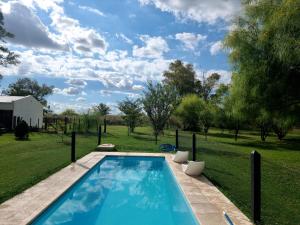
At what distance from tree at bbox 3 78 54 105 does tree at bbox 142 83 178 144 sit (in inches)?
1444

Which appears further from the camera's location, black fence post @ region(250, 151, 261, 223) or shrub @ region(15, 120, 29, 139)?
shrub @ region(15, 120, 29, 139)

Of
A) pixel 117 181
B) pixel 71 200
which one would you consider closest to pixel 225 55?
pixel 117 181

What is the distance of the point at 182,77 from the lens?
51.7 m

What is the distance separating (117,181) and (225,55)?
28.4 ft

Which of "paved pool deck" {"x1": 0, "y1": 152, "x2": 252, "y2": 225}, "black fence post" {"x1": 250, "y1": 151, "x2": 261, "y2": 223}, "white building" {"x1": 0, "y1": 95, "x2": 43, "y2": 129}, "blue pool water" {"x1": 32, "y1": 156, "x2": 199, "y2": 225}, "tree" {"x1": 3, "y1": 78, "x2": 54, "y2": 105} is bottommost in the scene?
"blue pool water" {"x1": 32, "y1": 156, "x2": 199, "y2": 225}

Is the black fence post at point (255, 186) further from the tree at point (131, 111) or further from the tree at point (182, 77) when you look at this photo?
the tree at point (182, 77)

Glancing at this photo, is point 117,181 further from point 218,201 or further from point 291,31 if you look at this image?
point 291,31

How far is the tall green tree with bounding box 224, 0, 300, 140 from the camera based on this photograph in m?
11.2

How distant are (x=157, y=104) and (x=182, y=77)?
33.7m

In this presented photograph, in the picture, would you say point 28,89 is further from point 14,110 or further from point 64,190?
point 64,190

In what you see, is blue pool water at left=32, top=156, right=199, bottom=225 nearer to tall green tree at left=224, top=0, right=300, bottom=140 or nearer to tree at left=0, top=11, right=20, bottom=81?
tall green tree at left=224, top=0, right=300, bottom=140

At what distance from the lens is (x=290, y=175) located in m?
9.08

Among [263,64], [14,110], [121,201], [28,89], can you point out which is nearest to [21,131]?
[14,110]

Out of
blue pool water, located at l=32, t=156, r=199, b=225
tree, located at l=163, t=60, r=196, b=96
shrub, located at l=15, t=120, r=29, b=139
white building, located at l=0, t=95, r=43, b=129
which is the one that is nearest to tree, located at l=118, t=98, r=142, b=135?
white building, located at l=0, t=95, r=43, b=129
